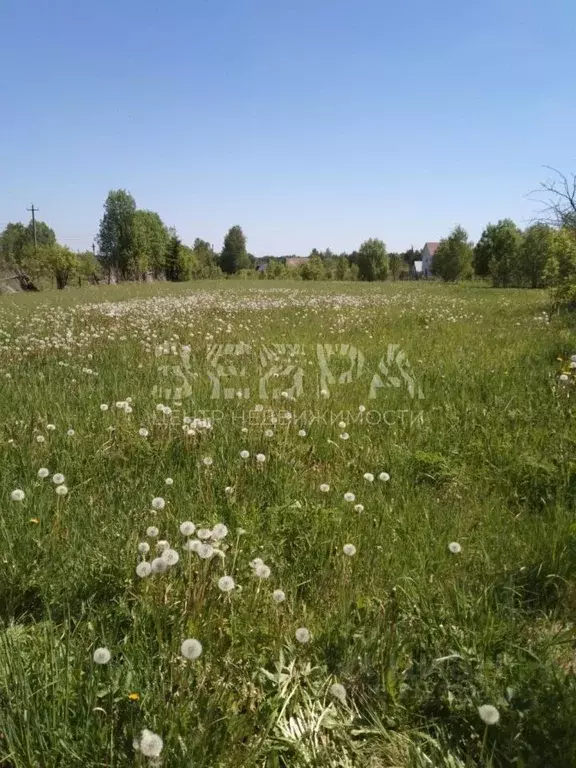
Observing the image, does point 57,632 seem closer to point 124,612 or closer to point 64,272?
point 124,612

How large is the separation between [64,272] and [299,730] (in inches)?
2041

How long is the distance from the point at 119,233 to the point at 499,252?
55.4m

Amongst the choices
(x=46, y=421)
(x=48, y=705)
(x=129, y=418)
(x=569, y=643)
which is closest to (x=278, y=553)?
(x=48, y=705)

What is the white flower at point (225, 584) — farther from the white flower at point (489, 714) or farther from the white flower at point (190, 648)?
the white flower at point (489, 714)

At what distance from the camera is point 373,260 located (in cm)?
8338

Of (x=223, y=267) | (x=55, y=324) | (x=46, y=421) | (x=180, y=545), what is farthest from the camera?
(x=223, y=267)

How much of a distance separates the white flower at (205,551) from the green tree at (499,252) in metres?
50.3

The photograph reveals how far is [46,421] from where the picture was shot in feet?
14.1

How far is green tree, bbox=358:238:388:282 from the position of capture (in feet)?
274

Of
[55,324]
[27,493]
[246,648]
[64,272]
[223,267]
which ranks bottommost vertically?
[246,648]

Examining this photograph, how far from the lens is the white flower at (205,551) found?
2.06 metres

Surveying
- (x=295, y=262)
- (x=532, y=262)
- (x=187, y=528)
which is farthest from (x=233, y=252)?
(x=187, y=528)

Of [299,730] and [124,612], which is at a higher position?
[124,612]

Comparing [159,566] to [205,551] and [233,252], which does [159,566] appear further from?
[233,252]
